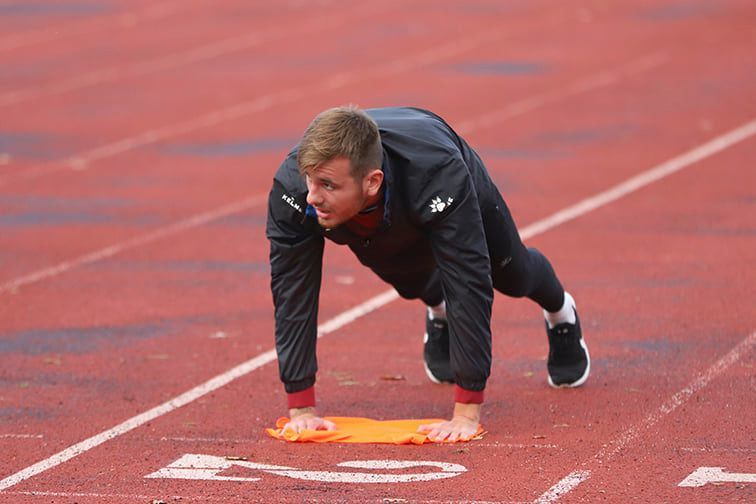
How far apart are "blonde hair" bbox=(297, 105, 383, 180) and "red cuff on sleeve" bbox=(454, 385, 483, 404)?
1080 millimetres

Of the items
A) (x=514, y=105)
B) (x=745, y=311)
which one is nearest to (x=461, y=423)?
(x=745, y=311)

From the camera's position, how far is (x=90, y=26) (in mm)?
24391

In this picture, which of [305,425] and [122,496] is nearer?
[122,496]

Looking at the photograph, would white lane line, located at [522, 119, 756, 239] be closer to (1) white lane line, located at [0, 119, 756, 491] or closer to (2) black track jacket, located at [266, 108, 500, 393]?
(1) white lane line, located at [0, 119, 756, 491]

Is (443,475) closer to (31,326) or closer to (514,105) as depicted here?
(31,326)

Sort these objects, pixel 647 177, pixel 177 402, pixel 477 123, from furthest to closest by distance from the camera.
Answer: pixel 477 123 → pixel 647 177 → pixel 177 402

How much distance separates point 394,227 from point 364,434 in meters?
0.96

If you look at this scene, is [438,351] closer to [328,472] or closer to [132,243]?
[328,472]

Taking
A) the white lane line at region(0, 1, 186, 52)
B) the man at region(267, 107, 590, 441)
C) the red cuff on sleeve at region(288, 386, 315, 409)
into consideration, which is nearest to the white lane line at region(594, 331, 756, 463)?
the man at region(267, 107, 590, 441)

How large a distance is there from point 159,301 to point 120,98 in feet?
31.2

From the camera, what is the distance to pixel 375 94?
A: 58.4 feet

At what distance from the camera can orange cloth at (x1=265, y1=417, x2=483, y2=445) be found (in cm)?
618

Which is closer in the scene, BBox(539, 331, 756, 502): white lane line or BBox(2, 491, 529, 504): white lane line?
BBox(2, 491, 529, 504): white lane line

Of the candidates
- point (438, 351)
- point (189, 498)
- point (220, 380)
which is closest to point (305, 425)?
point (189, 498)
